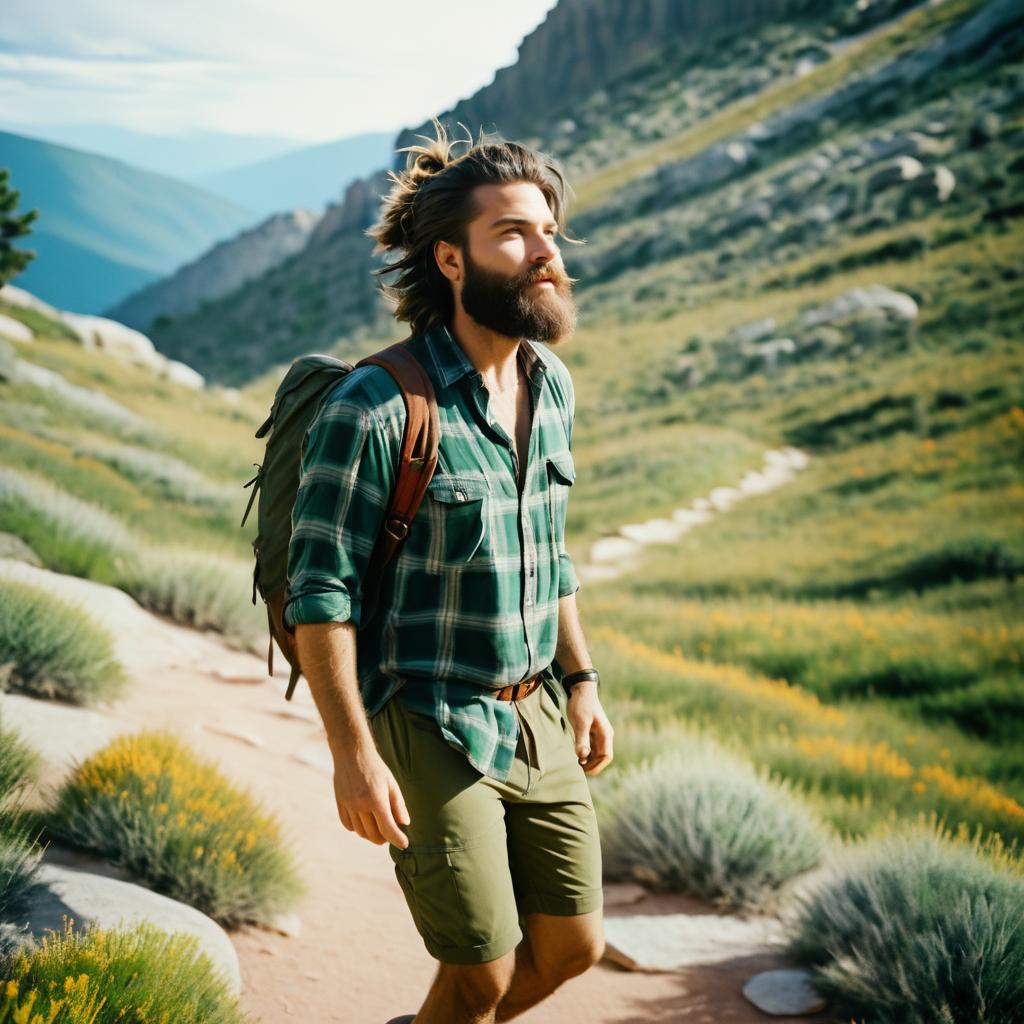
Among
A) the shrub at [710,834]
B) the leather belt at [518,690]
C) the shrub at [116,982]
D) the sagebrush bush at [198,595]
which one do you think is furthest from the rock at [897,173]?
the shrub at [116,982]

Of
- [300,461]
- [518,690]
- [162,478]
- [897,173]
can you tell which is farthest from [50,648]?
[897,173]

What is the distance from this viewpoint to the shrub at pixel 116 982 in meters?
2.28

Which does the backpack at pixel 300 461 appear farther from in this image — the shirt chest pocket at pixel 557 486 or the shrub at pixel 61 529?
the shrub at pixel 61 529

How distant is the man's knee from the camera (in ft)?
7.99

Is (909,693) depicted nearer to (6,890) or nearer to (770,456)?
(6,890)

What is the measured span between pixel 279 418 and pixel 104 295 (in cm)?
12996

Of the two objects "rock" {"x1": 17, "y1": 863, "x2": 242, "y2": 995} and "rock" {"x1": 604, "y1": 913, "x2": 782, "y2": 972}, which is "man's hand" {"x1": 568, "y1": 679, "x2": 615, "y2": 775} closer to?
"rock" {"x1": 17, "y1": 863, "x2": 242, "y2": 995}

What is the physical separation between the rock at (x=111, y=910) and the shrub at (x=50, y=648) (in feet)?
6.38

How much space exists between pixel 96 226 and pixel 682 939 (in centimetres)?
12807

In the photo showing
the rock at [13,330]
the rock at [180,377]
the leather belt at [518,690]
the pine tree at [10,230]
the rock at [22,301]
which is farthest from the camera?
the rock at [180,377]

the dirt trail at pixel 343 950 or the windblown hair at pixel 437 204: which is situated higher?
the windblown hair at pixel 437 204

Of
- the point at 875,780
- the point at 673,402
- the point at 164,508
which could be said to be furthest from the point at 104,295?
the point at 875,780

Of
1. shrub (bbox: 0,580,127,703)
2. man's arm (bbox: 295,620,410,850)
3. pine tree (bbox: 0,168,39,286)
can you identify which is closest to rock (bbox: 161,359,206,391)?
pine tree (bbox: 0,168,39,286)

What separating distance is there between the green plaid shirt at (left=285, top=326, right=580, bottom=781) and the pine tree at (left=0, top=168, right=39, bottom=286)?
1775 centimetres
